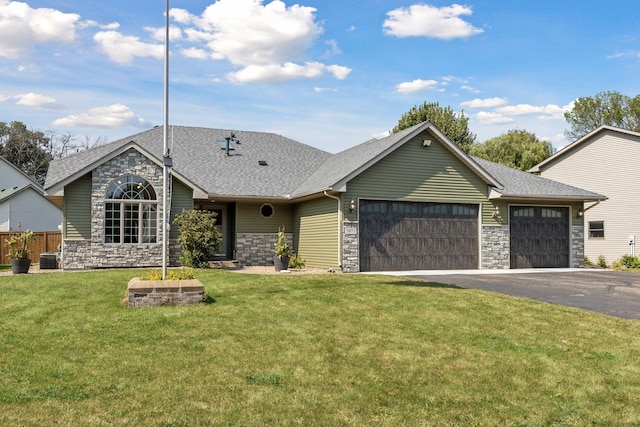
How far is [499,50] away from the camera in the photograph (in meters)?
19.3

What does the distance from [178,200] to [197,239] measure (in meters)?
2.12

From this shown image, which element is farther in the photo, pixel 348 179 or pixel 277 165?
pixel 277 165

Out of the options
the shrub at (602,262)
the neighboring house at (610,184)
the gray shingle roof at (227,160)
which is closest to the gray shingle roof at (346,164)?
the gray shingle roof at (227,160)

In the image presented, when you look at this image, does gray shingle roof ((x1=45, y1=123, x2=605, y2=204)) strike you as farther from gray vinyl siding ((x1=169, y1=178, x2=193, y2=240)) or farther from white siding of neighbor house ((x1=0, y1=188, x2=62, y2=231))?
white siding of neighbor house ((x1=0, y1=188, x2=62, y2=231))

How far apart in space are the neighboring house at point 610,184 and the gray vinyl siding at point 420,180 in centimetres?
Answer: 824

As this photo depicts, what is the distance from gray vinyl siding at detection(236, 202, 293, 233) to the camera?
70.5 ft

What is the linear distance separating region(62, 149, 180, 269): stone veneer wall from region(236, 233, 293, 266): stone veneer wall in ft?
10.8

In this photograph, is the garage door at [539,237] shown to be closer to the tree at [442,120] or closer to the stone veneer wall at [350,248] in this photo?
the stone veneer wall at [350,248]

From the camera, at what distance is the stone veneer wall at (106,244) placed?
18641 mm

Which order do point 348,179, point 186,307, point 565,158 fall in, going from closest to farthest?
point 186,307 < point 348,179 < point 565,158

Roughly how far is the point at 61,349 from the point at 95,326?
1383mm

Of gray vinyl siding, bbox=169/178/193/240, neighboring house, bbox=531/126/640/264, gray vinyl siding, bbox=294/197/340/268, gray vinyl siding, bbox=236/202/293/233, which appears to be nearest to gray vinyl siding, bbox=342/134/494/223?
gray vinyl siding, bbox=294/197/340/268

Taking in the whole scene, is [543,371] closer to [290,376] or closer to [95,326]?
[290,376]

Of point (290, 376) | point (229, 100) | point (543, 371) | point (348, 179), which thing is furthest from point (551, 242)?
point (290, 376)
